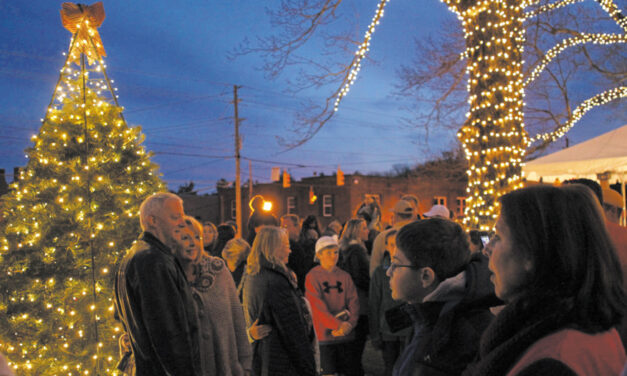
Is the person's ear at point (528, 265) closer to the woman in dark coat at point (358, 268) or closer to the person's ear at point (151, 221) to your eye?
the person's ear at point (151, 221)

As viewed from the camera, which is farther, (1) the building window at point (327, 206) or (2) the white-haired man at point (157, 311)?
(1) the building window at point (327, 206)

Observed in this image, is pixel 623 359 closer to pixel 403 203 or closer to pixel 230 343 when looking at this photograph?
pixel 230 343

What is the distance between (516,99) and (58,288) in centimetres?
711

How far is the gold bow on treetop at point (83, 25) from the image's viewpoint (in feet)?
16.0

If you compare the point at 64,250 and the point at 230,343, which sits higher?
the point at 64,250

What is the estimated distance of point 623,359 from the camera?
4.23ft

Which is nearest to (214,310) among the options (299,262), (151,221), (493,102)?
(151,221)

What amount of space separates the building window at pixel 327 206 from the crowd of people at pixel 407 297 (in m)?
34.2

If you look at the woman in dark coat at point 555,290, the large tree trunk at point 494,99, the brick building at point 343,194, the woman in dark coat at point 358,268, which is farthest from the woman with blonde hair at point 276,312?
the brick building at point 343,194

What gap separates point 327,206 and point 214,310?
37403mm

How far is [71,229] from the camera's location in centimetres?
447

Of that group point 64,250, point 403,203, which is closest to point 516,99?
point 403,203

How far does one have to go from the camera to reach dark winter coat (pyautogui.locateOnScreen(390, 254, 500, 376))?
194cm

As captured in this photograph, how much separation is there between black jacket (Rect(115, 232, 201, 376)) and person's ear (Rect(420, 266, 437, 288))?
139 centimetres
